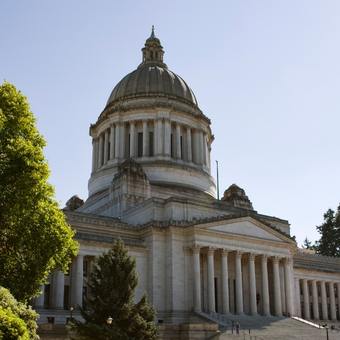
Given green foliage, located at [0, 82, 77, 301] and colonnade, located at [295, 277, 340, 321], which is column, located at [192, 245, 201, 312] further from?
green foliage, located at [0, 82, 77, 301]

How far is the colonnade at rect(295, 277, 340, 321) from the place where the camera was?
6297 centimetres

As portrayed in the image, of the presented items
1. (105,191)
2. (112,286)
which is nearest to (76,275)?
(112,286)

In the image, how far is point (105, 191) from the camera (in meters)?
63.0

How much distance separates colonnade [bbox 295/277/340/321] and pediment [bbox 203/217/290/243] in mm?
11393

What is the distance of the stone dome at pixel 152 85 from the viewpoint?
227 ft

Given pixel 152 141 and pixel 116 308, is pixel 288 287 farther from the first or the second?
pixel 116 308

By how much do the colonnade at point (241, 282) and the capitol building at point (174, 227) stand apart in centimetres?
10

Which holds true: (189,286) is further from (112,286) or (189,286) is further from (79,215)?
(112,286)

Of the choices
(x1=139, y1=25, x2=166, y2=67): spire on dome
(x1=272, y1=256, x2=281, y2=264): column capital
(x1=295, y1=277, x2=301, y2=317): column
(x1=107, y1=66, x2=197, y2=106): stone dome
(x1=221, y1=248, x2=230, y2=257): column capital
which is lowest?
(x1=295, y1=277, x2=301, y2=317): column

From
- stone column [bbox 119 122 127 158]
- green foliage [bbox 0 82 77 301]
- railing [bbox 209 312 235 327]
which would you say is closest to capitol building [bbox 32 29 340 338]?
stone column [bbox 119 122 127 158]

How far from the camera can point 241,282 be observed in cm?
5106

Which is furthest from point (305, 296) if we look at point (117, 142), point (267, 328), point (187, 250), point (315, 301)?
point (117, 142)

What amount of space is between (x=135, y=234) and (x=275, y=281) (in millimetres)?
16591

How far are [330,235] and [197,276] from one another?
47.7m
